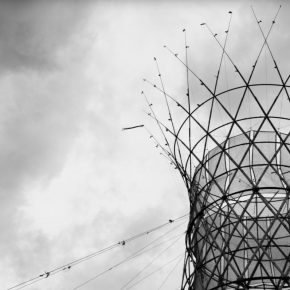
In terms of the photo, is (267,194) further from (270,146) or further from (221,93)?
(221,93)

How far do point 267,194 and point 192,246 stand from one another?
6.67 metres

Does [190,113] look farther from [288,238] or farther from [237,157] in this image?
[288,238]

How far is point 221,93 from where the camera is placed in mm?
19406

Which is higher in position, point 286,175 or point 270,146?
point 270,146

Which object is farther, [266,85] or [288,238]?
[288,238]

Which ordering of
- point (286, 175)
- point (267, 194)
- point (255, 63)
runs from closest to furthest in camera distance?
point (255, 63)
point (286, 175)
point (267, 194)

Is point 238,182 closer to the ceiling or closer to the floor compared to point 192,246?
closer to the ceiling

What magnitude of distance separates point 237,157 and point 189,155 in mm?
4492

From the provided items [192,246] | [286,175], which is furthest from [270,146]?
[192,246]

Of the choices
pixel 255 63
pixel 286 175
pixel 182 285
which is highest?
pixel 255 63

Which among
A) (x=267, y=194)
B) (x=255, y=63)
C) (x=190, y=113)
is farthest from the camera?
(x=267, y=194)

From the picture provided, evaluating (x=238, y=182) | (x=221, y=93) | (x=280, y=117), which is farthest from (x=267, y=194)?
(x=221, y=93)

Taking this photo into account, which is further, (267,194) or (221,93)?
(267,194)

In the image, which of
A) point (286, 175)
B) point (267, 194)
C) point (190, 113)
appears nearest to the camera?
point (190, 113)
